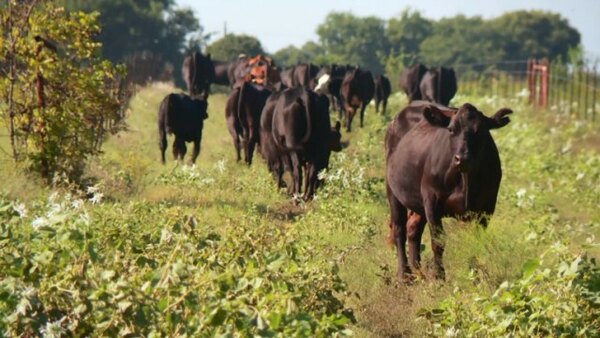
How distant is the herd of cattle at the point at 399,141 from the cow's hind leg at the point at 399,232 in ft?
0.04

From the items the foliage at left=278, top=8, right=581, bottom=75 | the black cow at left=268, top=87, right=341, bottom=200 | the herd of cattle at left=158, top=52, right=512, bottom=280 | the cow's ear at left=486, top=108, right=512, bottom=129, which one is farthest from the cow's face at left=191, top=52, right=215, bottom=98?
the foliage at left=278, top=8, right=581, bottom=75

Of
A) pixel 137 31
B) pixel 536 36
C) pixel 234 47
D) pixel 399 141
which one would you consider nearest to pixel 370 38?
pixel 536 36

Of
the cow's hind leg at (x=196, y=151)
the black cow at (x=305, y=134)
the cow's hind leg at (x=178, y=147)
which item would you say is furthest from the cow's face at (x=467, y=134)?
the cow's hind leg at (x=178, y=147)

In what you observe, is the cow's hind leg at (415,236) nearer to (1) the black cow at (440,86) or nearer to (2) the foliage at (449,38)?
(1) the black cow at (440,86)

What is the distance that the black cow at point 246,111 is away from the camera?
71.9 feet

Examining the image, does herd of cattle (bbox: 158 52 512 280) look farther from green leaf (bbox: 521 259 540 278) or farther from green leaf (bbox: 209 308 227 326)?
green leaf (bbox: 209 308 227 326)

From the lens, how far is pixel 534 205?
17484mm

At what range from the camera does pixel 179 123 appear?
22.4 m

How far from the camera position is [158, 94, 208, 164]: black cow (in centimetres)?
2234

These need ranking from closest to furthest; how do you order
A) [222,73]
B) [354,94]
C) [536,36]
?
[354,94] → [222,73] → [536,36]

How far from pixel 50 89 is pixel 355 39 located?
396ft

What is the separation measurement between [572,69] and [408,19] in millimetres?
101326

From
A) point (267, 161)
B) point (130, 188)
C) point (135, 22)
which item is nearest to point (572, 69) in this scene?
point (267, 161)

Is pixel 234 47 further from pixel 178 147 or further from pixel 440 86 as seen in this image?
pixel 178 147
